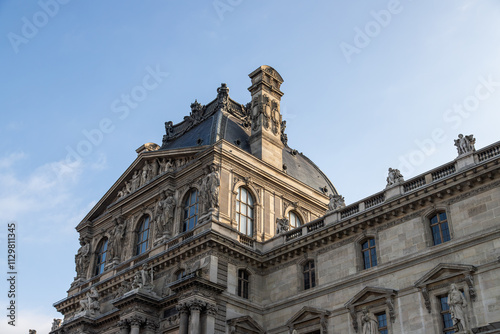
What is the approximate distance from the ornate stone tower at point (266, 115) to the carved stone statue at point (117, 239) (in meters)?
11.2

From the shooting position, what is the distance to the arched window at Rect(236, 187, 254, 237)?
39.2m

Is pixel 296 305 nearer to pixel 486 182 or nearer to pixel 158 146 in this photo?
pixel 486 182

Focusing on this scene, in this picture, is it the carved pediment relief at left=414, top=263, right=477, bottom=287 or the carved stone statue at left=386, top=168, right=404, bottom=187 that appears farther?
the carved stone statue at left=386, top=168, right=404, bottom=187

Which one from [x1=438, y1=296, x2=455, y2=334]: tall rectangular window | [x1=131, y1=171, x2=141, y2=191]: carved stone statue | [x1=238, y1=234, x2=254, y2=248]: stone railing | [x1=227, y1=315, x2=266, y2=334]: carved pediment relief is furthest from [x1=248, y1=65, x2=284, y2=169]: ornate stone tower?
[x1=438, y1=296, x2=455, y2=334]: tall rectangular window

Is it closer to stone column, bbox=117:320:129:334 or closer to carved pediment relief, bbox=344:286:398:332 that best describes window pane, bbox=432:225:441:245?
carved pediment relief, bbox=344:286:398:332

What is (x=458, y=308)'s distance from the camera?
25.7 metres

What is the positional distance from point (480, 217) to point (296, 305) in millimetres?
11557

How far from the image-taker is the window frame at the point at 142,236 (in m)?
41.9

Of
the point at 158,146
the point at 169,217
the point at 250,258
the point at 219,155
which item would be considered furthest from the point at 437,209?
the point at 158,146

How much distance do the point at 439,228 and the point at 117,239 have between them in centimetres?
2402

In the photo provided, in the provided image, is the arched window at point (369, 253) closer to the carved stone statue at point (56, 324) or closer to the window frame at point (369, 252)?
the window frame at point (369, 252)

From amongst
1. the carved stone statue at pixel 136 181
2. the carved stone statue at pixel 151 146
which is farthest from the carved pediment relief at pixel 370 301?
the carved stone statue at pixel 151 146

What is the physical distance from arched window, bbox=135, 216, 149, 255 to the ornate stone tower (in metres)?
9.46

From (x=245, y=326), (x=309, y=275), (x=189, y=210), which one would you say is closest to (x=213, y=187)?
(x=189, y=210)
